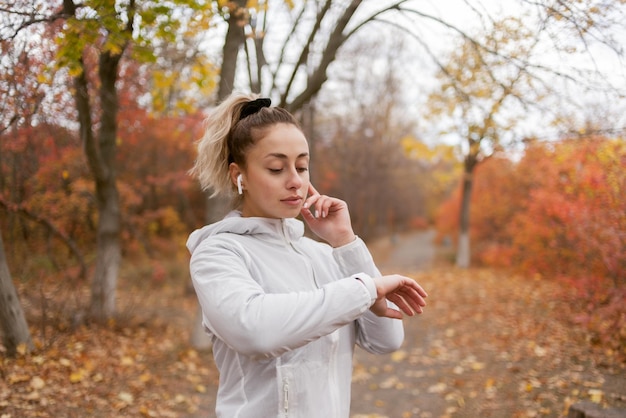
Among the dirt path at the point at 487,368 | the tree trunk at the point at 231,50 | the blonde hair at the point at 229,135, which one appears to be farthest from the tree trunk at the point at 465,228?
the blonde hair at the point at 229,135

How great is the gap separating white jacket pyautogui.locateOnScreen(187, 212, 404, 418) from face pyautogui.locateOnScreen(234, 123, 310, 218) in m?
0.10

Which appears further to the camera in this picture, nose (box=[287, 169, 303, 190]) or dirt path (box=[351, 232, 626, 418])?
dirt path (box=[351, 232, 626, 418])

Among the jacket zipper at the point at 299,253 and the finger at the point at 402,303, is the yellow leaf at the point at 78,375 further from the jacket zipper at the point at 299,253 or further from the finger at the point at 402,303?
the finger at the point at 402,303

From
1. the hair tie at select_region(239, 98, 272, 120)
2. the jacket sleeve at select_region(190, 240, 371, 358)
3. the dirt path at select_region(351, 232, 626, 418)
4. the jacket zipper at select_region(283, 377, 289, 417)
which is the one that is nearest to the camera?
the jacket sleeve at select_region(190, 240, 371, 358)

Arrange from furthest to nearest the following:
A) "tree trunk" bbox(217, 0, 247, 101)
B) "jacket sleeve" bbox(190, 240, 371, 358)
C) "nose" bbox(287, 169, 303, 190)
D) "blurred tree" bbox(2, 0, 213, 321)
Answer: "tree trunk" bbox(217, 0, 247, 101) → "blurred tree" bbox(2, 0, 213, 321) → "nose" bbox(287, 169, 303, 190) → "jacket sleeve" bbox(190, 240, 371, 358)

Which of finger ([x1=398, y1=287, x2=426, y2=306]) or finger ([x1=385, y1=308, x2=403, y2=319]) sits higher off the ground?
finger ([x1=398, y1=287, x2=426, y2=306])

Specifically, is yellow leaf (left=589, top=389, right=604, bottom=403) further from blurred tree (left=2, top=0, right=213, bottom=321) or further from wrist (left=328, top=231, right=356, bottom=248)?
blurred tree (left=2, top=0, right=213, bottom=321)

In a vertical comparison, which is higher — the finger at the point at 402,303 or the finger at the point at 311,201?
the finger at the point at 311,201

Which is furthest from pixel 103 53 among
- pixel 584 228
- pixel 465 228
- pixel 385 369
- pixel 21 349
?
pixel 465 228

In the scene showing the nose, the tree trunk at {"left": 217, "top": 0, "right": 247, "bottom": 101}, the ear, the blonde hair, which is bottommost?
the nose

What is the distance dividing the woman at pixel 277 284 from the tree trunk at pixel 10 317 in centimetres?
367

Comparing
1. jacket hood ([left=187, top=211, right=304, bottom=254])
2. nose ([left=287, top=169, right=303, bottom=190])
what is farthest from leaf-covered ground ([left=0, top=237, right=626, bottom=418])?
nose ([left=287, top=169, right=303, bottom=190])

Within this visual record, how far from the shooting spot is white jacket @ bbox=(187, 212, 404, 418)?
1517 millimetres

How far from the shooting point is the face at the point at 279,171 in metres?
1.87
